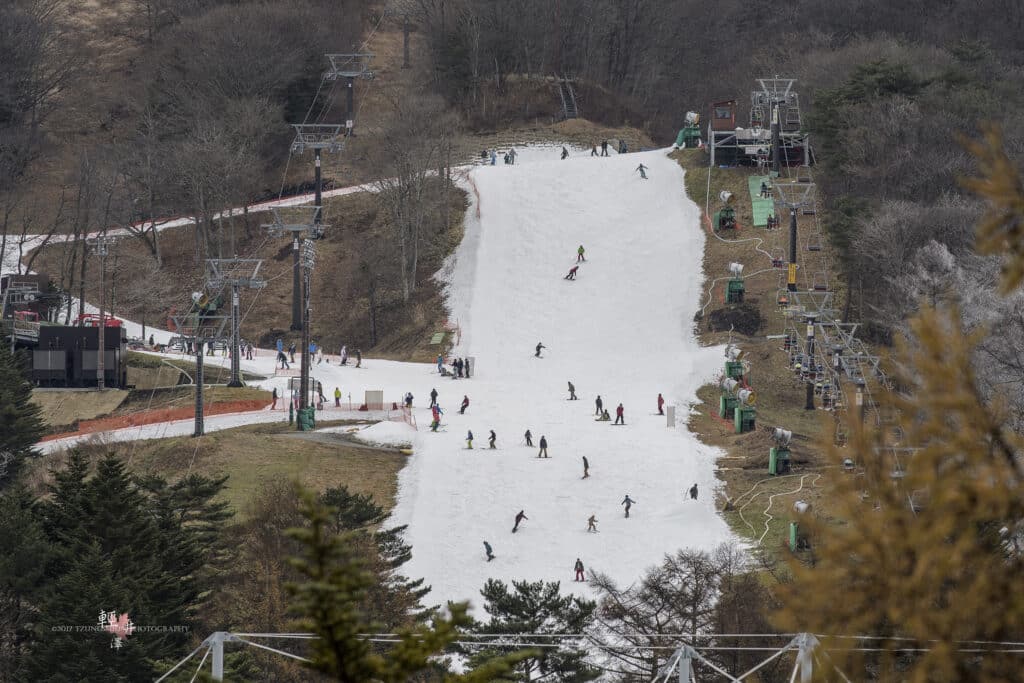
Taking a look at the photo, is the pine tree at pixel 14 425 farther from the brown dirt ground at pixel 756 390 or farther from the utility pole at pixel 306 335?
the brown dirt ground at pixel 756 390

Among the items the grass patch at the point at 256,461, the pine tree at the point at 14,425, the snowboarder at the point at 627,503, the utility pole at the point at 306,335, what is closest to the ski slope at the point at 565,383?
the snowboarder at the point at 627,503

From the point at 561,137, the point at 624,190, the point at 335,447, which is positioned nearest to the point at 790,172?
the point at 624,190

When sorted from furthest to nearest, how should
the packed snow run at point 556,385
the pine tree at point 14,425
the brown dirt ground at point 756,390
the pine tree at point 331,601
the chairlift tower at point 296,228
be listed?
the chairlift tower at point 296,228 → the pine tree at point 14,425 → the brown dirt ground at point 756,390 → the packed snow run at point 556,385 → the pine tree at point 331,601

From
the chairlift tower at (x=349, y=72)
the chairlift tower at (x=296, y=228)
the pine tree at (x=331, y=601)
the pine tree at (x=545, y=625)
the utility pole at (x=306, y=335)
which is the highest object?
the chairlift tower at (x=349, y=72)

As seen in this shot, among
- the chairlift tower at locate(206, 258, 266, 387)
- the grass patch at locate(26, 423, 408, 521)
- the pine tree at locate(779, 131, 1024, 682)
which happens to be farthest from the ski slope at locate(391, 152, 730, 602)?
the pine tree at locate(779, 131, 1024, 682)

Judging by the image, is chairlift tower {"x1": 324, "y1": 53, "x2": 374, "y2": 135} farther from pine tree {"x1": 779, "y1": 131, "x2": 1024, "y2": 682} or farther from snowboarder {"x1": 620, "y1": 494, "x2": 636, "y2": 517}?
pine tree {"x1": 779, "y1": 131, "x2": 1024, "y2": 682}

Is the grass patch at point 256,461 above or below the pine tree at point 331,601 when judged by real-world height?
below
